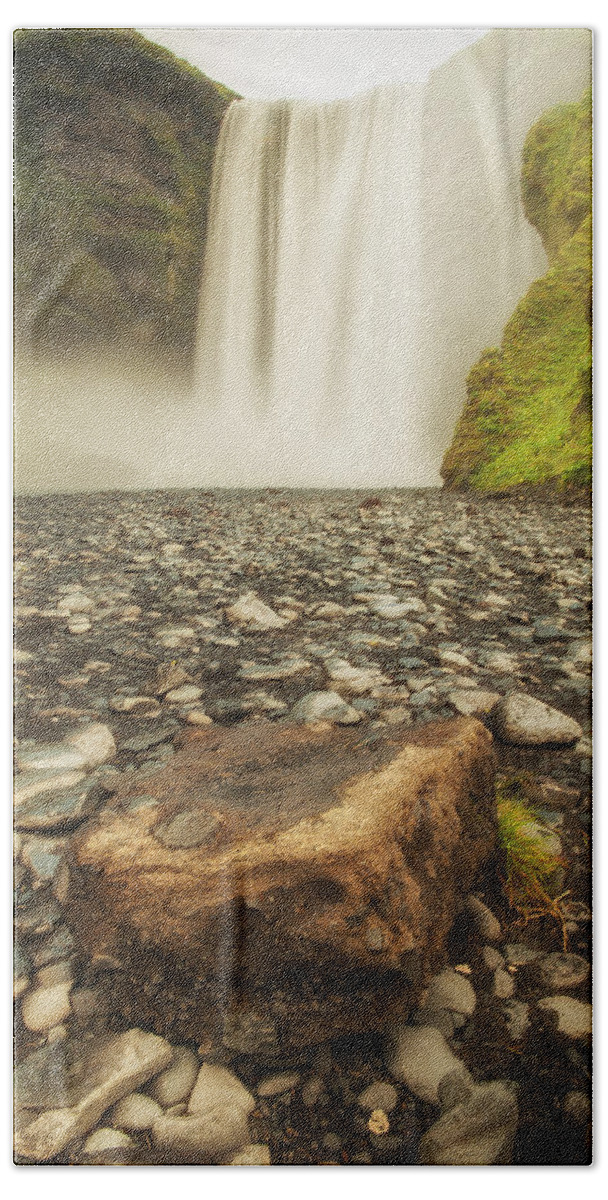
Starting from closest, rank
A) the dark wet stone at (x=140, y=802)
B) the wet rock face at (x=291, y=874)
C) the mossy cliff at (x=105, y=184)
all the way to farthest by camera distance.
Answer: the wet rock face at (x=291, y=874) < the dark wet stone at (x=140, y=802) < the mossy cliff at (x=105, y=184)

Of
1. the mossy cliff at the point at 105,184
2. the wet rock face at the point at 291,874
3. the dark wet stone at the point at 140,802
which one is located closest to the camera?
the wet rock face at the point at 291,874

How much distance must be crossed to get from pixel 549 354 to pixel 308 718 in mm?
962

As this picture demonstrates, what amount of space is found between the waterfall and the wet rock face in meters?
0.65

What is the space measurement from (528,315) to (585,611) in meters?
0.67

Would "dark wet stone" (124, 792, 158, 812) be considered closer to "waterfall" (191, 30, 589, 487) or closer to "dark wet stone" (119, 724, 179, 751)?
"dark wet stone" (119, 724, 179, 751)

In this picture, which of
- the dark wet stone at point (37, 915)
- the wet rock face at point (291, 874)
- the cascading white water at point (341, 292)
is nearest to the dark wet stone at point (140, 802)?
the wet rock face at point (291, 874)

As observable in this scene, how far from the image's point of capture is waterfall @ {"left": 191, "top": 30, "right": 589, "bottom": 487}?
5.13 ft

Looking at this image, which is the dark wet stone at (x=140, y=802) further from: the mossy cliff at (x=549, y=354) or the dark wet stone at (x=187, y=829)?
the mossy cliff at (x=549, y=354)

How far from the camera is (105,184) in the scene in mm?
1554

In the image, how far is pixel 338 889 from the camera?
50.7 inches

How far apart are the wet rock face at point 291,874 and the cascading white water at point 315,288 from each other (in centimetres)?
65

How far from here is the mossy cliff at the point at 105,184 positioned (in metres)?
1.55

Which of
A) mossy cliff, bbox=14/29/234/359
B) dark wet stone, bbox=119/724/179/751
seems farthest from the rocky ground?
mossy cliff, bbox=14/29/234/359

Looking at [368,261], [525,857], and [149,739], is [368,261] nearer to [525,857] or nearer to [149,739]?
[149,739]
